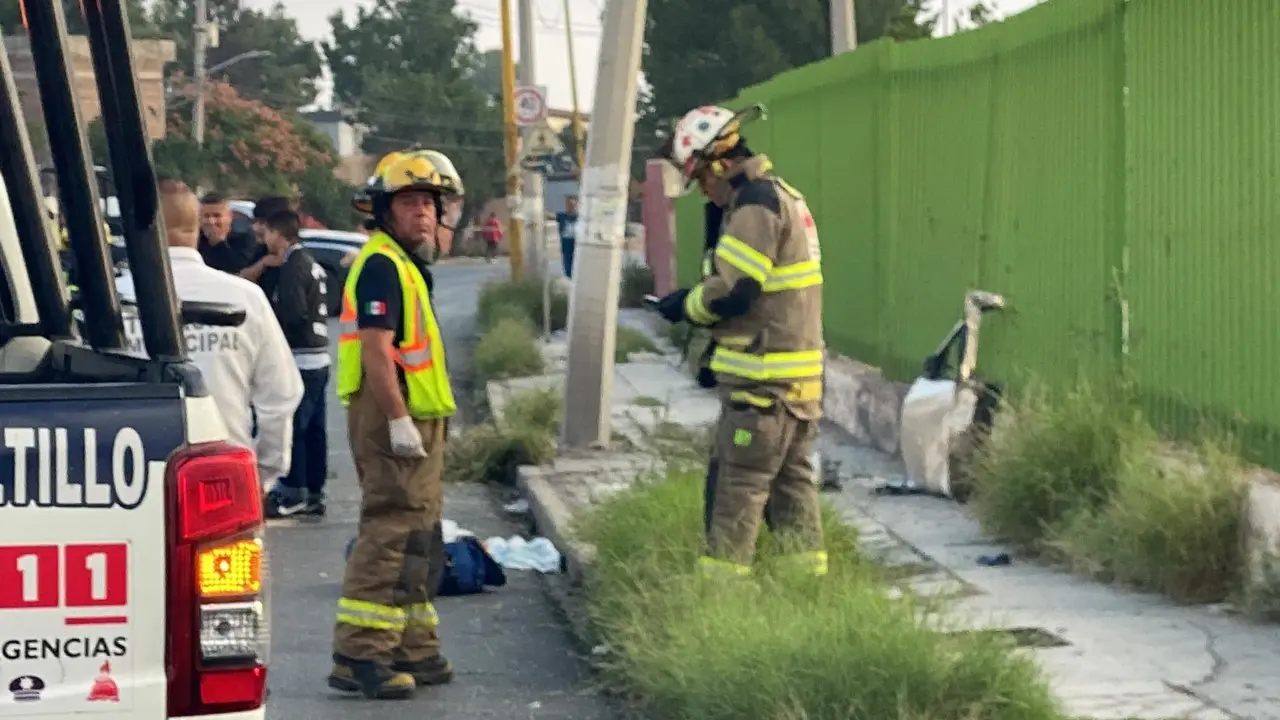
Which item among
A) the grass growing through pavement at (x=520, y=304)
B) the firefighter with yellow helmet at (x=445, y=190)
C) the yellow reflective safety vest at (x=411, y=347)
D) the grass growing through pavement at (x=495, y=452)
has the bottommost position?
the grass growing through pavement at (x=520, y=304)

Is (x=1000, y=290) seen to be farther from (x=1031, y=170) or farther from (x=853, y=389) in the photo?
(x=853, y=389)

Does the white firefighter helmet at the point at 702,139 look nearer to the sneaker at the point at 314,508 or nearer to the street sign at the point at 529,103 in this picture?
the sneaker at the point at 314,508

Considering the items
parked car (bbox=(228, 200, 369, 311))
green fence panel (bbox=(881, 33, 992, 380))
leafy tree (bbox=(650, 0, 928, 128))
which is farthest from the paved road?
leafy tree (bbox=(650, 0, 928, 128))

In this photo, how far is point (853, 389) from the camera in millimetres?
13461

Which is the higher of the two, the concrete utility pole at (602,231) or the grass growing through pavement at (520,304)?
the concrete utility pole at (602,231)

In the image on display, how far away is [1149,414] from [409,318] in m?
3.49

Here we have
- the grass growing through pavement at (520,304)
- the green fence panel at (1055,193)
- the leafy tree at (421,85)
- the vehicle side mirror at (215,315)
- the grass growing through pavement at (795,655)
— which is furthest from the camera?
the leafy tree at (421,85)

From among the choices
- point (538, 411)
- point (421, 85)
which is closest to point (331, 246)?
point (538, 411)

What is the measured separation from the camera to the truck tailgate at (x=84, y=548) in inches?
139

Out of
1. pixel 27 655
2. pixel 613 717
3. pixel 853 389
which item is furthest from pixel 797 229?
pixel 853 389

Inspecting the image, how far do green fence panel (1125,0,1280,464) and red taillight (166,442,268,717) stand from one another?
4933 millimetres

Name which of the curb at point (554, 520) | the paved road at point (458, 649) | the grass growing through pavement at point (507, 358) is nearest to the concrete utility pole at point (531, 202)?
the grass growing through pavement at point (507, 358)

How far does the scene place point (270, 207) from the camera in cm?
1129

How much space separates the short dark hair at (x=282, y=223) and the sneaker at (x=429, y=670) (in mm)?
4431
